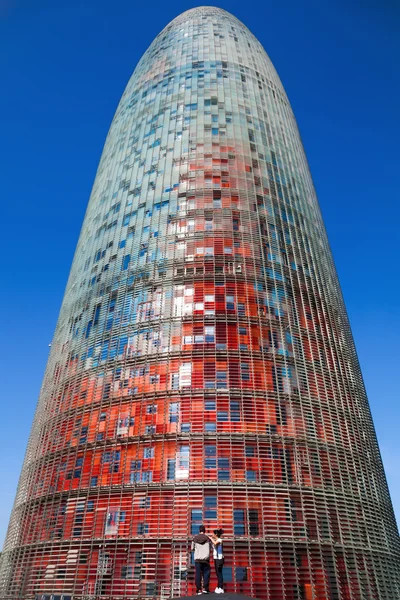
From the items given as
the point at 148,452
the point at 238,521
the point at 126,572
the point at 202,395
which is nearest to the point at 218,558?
the point at 238,521

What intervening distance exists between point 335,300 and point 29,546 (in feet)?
123

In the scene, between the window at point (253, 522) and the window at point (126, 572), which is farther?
the window at point (253, 522)

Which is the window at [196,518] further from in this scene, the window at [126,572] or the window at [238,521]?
the window at [126,572]

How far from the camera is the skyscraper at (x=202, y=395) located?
35.2 meters

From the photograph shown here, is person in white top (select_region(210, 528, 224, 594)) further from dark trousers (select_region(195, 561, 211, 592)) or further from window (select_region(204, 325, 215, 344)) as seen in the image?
window (select_region(204, 325, 215, 344))

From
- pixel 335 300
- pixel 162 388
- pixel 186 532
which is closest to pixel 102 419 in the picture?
pixel 162 388

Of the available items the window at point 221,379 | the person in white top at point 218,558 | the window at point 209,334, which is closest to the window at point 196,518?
the window at point 221,379

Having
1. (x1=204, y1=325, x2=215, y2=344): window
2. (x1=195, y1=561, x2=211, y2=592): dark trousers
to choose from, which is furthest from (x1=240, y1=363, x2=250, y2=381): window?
(x1=195, y1=561, x2=211, y2=592): dark trousers

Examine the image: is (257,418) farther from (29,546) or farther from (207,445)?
(29,546)

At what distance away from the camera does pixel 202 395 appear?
1613 inches

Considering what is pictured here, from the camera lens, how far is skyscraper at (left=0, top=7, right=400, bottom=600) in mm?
35156

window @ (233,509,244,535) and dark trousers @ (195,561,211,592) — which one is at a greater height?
window @ (233,509,244,535)

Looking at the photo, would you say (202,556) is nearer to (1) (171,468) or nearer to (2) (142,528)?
(2) (142,528)

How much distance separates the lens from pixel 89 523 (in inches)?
1470
